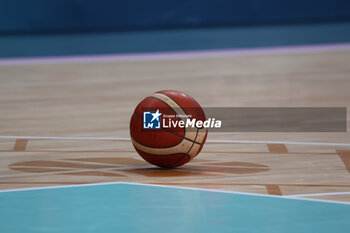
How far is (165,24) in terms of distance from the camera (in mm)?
14039

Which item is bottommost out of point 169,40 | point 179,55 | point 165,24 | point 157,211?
point 157,211

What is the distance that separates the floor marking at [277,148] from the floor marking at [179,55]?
5832 mm

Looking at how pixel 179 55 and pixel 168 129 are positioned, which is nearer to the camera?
pixel 168 129

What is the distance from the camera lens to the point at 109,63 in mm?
11031

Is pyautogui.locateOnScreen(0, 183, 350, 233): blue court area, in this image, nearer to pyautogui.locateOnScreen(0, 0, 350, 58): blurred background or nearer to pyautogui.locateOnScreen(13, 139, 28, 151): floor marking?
pyautogui.locateOnScreen(13, 139, 28, 151): floor marking

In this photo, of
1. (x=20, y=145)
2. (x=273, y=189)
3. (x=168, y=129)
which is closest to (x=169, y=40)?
(x=20, y=145)

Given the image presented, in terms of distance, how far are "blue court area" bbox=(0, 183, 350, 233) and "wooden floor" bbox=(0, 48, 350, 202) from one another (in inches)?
8.6

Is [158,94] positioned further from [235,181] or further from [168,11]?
[168,11]

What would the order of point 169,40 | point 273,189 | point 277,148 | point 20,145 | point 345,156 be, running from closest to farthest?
point 273,189 → point 345,156 → point 277,148 → point 20,145 → point 169,40

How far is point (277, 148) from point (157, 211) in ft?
6.13

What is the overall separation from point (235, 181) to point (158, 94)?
74cm

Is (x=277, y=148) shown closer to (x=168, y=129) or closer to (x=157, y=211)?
(x=168, y=129)

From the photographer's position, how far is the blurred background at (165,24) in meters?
13.0

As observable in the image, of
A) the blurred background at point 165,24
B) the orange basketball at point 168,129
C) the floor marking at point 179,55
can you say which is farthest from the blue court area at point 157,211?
the blurred background at point 165,24
